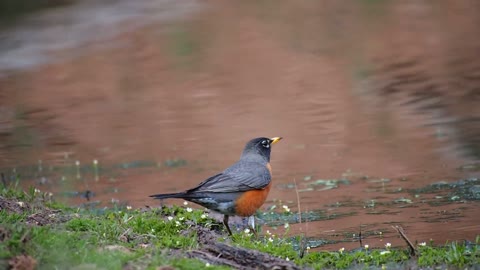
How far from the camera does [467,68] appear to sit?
57.8 ft

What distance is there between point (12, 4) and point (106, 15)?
2.93 metres

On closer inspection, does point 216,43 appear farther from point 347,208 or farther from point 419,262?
point 419,262

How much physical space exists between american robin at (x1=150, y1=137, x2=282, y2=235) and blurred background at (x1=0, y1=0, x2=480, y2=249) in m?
0.54

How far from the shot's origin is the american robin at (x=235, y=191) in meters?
8.52

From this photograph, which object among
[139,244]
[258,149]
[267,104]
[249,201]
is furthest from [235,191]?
[267,104]

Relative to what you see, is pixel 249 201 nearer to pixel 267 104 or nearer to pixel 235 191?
pixel 235 191

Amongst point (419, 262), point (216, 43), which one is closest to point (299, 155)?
point (419, 262)

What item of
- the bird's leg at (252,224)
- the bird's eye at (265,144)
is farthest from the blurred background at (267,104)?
the bird's eye at (265,144)

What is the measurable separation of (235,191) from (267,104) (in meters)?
8.05

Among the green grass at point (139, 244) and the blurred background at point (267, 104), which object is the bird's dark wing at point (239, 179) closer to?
the green grass at point (139, 244)

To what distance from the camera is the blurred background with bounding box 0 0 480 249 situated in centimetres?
1064

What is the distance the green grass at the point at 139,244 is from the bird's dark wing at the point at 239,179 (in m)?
0.30

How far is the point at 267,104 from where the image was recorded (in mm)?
16719

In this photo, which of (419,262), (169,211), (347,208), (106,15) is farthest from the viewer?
(106,15)
